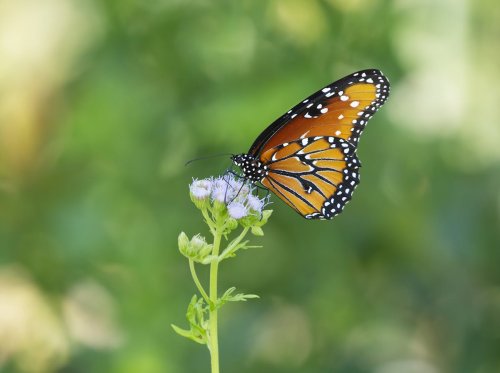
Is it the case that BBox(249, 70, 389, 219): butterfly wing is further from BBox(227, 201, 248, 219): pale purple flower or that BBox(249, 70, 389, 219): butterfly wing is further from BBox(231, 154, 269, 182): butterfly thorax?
BBox(227, 201, 248, 219): pale purple flower

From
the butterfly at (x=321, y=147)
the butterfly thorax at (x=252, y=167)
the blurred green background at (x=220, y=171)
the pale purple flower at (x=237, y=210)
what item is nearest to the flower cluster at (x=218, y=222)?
the pale purple flower at (x=237, y=210)

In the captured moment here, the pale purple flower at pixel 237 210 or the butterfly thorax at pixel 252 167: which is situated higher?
the butterfly thorax at pixel 252 167

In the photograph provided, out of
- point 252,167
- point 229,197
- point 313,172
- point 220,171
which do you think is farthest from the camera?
point 220,171

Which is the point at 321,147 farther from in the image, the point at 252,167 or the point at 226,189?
the point at 226,189

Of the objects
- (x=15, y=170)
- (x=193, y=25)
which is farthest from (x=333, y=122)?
(x=15, y=170)

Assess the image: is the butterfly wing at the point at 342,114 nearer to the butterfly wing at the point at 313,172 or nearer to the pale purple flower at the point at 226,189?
the butterfly wing at the point at 313,172

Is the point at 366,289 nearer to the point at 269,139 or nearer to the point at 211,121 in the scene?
the point at 211,121

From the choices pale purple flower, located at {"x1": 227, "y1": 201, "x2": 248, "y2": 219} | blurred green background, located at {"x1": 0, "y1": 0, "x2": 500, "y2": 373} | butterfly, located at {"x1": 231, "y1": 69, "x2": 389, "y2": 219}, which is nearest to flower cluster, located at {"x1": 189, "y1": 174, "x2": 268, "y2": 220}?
pale purple flower, located at {"x1": 227, "y1": 201, "x2": 248, "y2": 219}

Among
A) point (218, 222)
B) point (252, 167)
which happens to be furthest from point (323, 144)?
point (218, 222)
